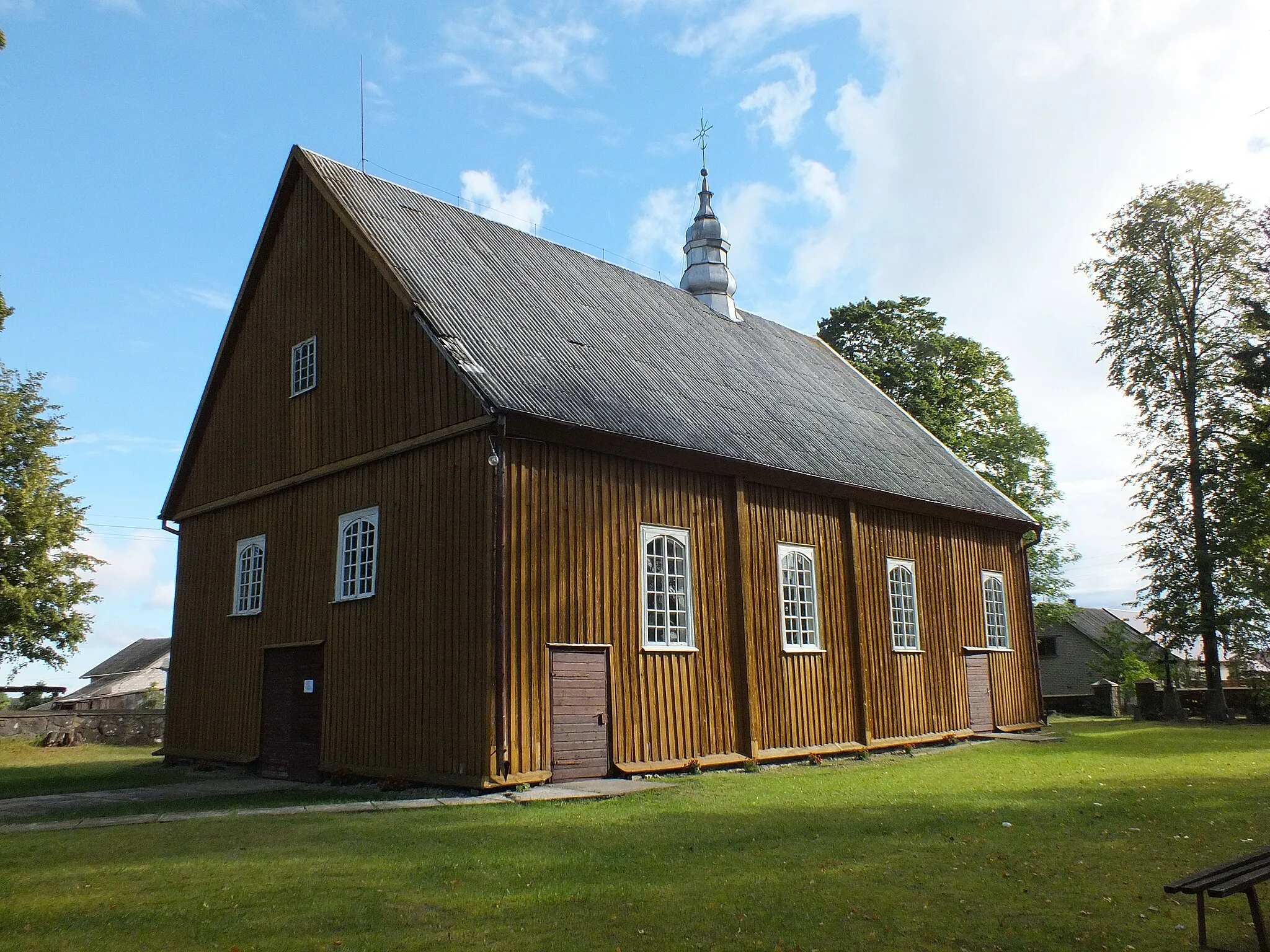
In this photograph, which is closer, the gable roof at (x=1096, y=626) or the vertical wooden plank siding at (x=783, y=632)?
the vertical wooden plank siding at (x=783, y=632)

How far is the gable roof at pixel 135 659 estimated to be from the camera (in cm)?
4878

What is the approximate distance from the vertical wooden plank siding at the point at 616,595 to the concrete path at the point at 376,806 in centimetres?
64

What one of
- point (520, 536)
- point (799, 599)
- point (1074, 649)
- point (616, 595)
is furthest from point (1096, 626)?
point (520, 536)

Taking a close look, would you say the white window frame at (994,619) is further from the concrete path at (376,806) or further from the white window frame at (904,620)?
the concrete path at (376,806)

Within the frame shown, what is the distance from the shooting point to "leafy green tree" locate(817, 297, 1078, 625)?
116 feet

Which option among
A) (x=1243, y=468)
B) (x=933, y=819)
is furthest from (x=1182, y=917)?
(x=1243, y=468)

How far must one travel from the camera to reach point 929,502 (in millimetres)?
19969

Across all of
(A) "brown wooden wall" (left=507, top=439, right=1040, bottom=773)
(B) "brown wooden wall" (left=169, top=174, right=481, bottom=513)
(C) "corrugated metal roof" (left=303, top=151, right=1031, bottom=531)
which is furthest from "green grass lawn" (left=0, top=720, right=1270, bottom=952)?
(B) "brown wooden wall" (left=169, top=174, right=481, bottom=513)

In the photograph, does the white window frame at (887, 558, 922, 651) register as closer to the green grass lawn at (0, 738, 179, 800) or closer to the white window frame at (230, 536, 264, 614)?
the white window frame at (230, 536, 264, 614)

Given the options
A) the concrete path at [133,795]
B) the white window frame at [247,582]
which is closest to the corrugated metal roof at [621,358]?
the white window frame at [247,582]

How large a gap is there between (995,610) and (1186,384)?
41.4ft

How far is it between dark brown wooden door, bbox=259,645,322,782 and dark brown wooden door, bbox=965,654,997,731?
1274 centimetres

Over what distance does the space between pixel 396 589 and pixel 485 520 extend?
2108mm

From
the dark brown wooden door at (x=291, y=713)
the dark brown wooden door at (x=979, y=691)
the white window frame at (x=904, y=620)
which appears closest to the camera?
the dark brown wooden door at (x=291, y=713)
